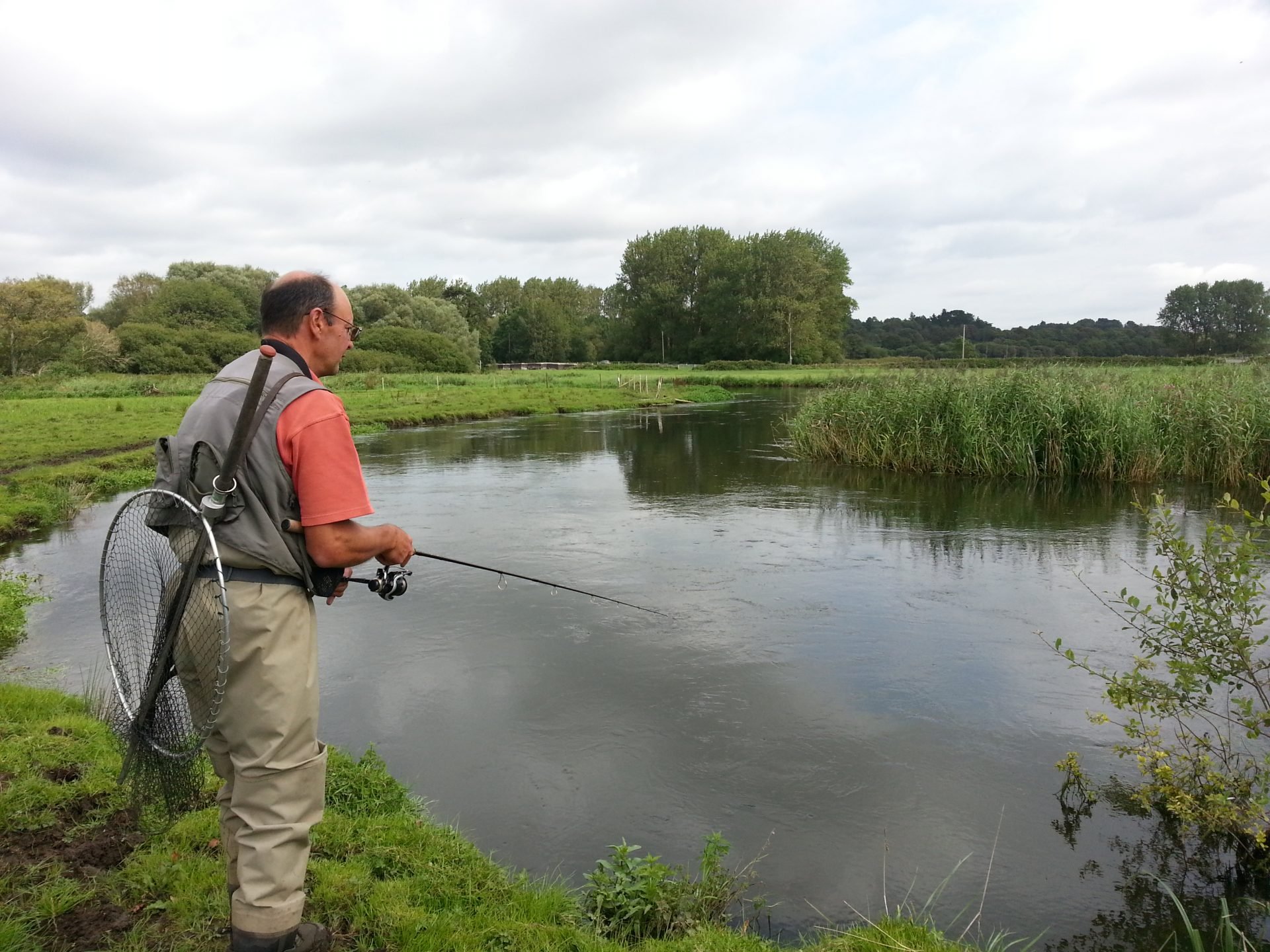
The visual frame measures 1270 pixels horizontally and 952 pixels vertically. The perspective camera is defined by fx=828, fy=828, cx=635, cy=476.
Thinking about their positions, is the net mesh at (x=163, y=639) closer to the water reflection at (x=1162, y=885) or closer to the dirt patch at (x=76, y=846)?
the dirt patch at (x=76, y=846)

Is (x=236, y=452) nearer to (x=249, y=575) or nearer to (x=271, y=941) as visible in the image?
(x=249, y=575)

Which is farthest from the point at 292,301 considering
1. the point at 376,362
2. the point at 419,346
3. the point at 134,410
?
the point at 419,346

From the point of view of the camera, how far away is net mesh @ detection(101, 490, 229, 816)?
3029mm

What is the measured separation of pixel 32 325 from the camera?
5347cm

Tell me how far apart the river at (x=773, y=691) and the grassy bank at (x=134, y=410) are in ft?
9.62

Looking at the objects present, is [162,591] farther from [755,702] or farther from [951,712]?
[951,712]

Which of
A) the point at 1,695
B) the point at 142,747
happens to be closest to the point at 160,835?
the point at 142,747

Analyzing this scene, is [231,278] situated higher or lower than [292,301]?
higher

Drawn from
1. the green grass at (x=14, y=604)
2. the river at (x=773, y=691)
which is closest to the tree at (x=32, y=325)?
the river at (x=773, y=691)

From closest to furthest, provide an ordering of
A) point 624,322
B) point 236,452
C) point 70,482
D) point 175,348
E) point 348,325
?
point 236,452, point 348,325, point 70,482, point 175,348, point 624,322

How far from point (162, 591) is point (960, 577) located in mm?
9642

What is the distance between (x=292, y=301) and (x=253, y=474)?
28.4 inches

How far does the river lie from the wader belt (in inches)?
102

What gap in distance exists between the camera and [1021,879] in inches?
183
